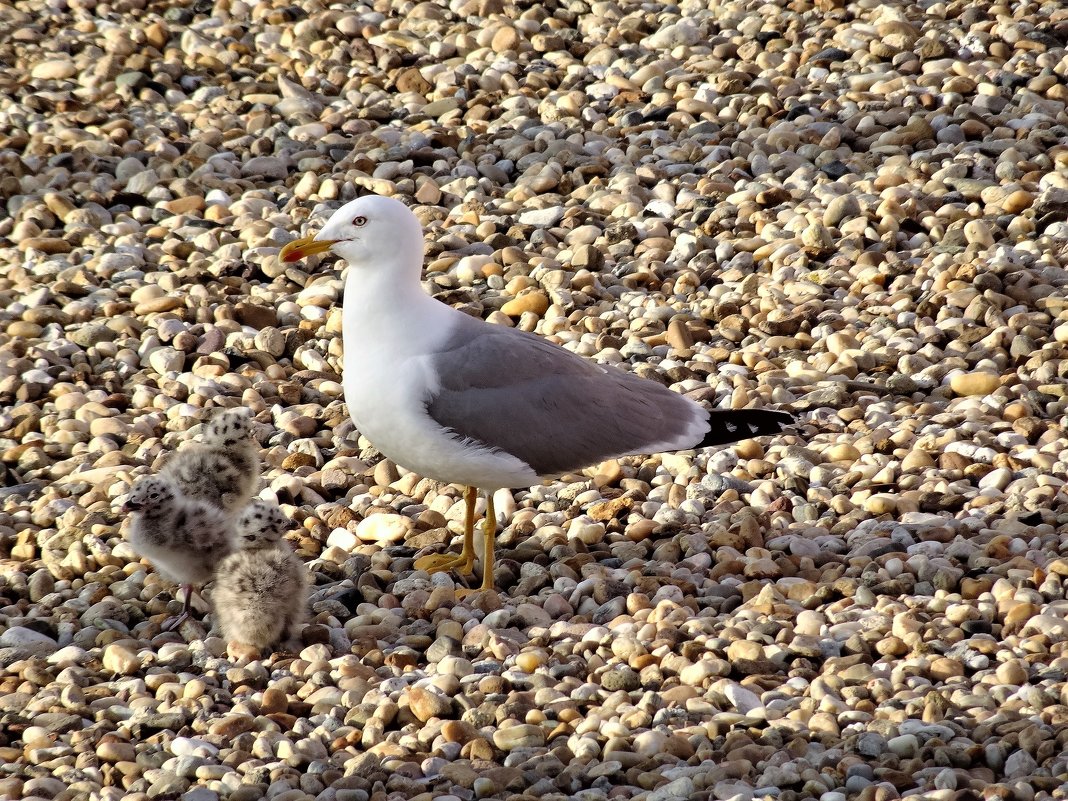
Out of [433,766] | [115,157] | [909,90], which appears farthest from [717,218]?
[433,766]

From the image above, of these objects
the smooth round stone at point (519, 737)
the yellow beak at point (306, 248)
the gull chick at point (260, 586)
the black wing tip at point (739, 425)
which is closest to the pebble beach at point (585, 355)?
the smooth round stone at point (519, 737)

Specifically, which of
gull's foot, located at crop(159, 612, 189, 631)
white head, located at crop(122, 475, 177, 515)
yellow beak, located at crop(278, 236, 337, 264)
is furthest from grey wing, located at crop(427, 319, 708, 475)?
gull's foot, located at crop(159, 612, 189, 631)

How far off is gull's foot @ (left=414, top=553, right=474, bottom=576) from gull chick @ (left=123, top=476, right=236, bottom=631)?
2.52ft

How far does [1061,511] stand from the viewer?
5.59 metres

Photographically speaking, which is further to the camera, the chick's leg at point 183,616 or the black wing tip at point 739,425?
the black wing tip at point 739,425

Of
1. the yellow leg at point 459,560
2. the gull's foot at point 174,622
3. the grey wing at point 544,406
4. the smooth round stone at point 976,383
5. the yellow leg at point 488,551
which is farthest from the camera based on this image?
the smooth round stone at point 976,383

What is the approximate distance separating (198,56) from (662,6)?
10.5 feet

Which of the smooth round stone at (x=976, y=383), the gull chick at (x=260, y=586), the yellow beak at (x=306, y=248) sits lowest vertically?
the gull chick at (x=260, y=586)

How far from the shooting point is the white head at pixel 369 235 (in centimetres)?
555

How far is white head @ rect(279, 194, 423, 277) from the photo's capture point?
555 centimetres

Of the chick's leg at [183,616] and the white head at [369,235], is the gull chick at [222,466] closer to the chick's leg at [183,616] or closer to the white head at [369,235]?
the chick's leg at [183,616]

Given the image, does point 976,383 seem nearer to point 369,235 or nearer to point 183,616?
point 369,235

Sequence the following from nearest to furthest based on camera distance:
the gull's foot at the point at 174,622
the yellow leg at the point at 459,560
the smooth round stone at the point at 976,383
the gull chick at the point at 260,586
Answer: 1. the gull chick at the point at 260,586
2. the gull's foot at the point at 174,622
3. the yellow leg at the point at 459,560
4. the smooth round stone at the point at 976,383

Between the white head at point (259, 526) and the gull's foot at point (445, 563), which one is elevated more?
the white head at point (259, 526)
